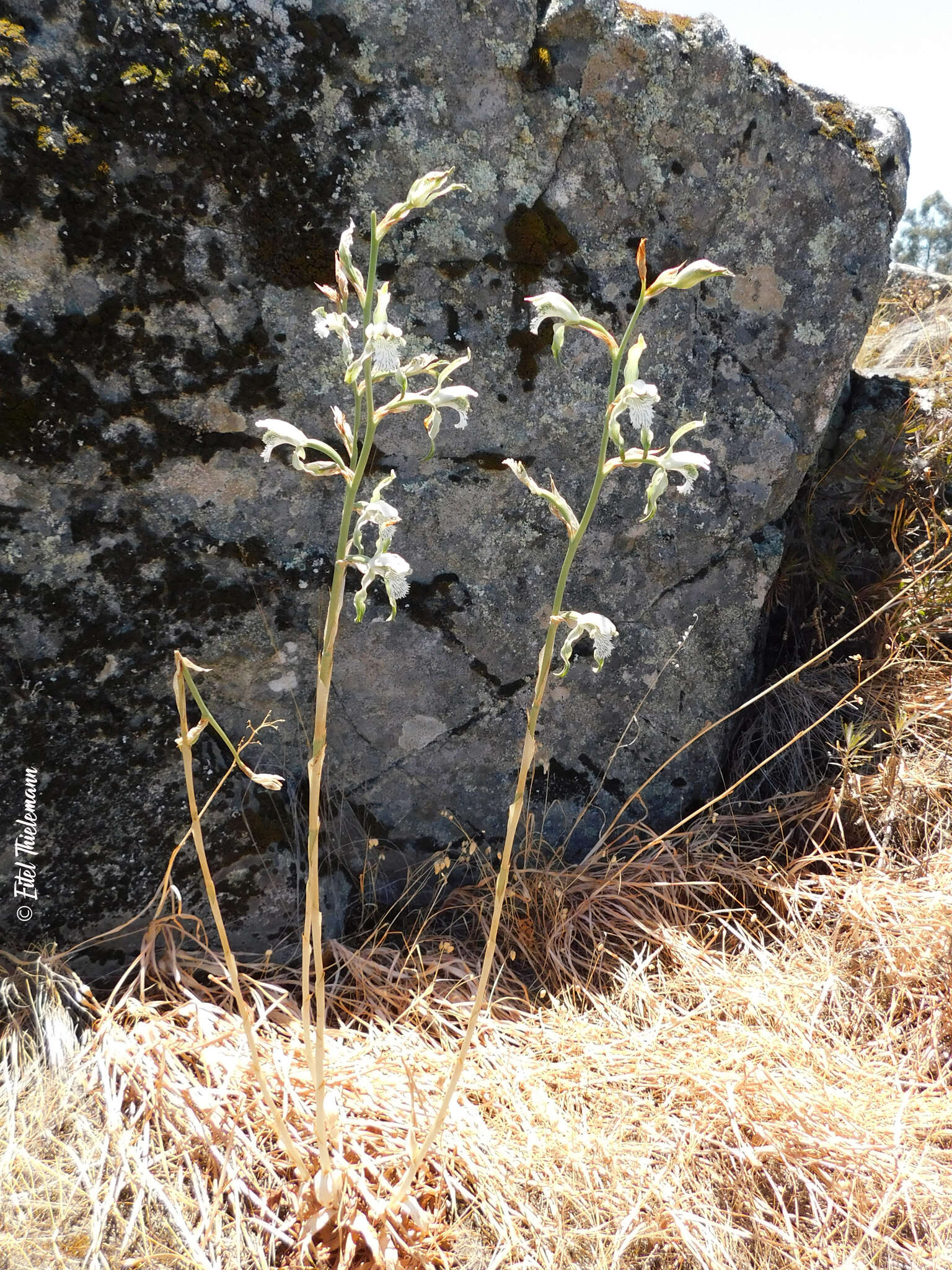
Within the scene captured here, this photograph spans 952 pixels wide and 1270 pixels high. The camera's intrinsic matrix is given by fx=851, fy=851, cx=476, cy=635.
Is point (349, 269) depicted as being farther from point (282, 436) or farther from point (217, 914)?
point (217, 914)

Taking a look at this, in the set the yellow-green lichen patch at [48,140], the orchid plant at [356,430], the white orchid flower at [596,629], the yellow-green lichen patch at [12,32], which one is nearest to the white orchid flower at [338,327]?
the orchid plant at [356,430]

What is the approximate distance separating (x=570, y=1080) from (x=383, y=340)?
1.50 metres

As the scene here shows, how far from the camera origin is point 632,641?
2.43m

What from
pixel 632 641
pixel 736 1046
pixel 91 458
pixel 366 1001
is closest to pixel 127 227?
pixel 91 458

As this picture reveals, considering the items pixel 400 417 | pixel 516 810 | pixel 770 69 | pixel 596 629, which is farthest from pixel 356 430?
pixel 770 69

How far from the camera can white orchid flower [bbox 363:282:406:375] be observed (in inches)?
42.9

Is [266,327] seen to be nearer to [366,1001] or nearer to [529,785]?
[529,785]

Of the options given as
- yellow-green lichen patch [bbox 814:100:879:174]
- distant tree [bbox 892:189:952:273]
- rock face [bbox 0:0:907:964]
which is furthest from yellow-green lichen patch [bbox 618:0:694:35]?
distant tree [bbox 892:189:952:273]

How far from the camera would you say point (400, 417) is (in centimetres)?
206

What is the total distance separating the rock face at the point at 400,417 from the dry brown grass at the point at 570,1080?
0.26 metres

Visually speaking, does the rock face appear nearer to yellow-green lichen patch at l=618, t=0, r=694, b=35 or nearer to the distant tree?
yellow-green lichen patch at l=618, t=0, r=694, b=35

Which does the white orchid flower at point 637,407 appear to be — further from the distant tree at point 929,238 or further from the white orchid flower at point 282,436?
the distant tree at point 929,238

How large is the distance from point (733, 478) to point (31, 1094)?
220cm

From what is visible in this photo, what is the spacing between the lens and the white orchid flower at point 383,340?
1.09 meters
